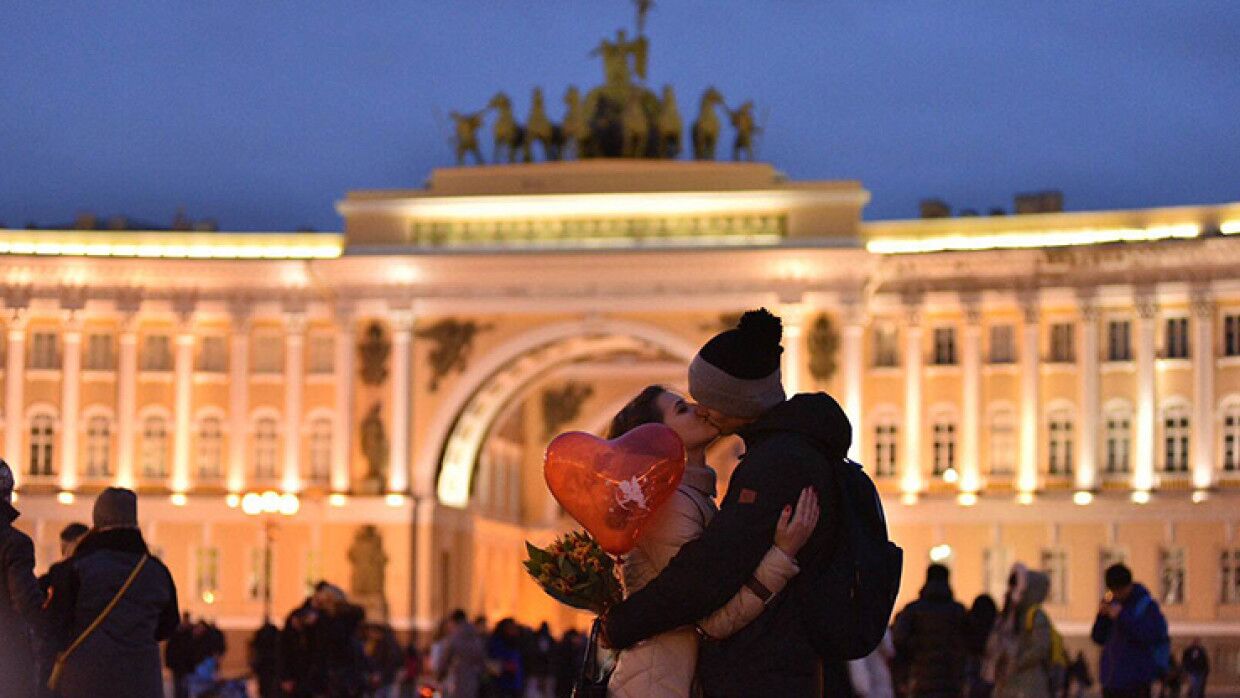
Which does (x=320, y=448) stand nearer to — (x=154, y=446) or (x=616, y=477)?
(x=154, y=446)

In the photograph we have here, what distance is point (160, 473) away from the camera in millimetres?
56594

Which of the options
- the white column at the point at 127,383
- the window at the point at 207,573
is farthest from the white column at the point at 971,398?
the white column at the point at 127,383

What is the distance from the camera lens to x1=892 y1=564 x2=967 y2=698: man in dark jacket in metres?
16.8

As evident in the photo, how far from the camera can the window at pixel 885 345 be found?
182ft

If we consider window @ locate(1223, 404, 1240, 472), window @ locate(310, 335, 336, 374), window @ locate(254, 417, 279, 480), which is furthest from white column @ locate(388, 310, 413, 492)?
window @ locate(1223, 404, 1240, 472)

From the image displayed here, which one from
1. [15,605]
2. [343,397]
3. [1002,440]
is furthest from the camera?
[343,397]

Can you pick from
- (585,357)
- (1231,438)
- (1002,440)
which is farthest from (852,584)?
(585,357)

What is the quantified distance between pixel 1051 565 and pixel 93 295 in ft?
70.0

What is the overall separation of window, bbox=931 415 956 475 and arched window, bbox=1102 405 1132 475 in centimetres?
321

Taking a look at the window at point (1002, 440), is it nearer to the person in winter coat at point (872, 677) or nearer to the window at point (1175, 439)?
the window at point (1175, 439)

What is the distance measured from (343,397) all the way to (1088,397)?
15801 mm

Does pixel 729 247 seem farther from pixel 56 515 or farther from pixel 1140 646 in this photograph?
pixel 1140 646

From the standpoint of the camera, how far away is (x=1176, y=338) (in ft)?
176

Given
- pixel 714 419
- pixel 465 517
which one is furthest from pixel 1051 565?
pixel 714 419
